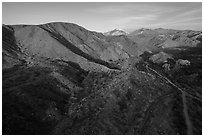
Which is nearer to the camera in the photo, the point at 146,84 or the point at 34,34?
the point at 146,84

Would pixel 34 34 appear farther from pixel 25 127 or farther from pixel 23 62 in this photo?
pixel 25 127

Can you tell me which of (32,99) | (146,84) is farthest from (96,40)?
(32,99)

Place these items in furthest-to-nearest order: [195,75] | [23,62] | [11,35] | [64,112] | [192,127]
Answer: [11,35] → [195,75] → [23,62] → [64,112] → [192,127]

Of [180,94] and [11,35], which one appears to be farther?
[11,35]

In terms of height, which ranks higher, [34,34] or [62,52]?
[34,34]

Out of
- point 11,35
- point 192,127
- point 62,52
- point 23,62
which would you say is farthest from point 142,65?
point 11,35

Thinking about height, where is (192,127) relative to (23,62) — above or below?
below

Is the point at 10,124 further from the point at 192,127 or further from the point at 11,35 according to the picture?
the point at 11,35

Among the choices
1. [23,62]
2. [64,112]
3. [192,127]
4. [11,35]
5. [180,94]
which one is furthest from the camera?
[11,35]

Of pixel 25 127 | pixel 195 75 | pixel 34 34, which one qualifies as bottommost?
pixel 195 75
